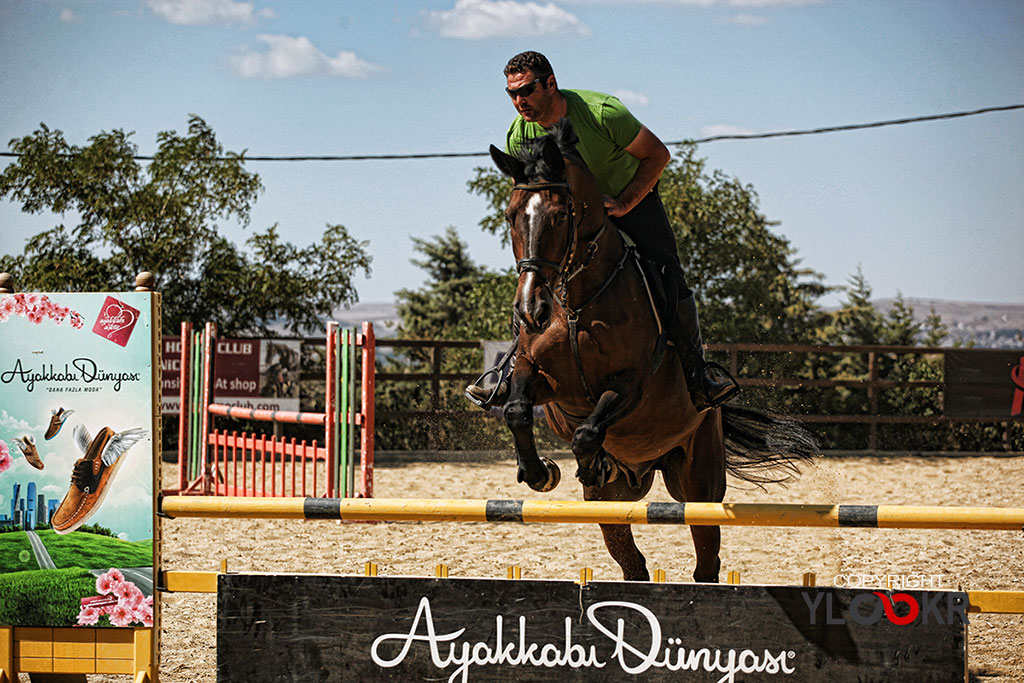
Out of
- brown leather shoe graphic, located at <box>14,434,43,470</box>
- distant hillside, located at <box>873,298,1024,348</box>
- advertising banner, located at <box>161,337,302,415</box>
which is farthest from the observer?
distant hillside, located at <box>873,298,1024,348</box>

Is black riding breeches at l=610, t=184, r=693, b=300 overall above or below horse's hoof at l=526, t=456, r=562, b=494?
above

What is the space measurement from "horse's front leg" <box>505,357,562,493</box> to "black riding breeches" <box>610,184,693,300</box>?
0.90 metres

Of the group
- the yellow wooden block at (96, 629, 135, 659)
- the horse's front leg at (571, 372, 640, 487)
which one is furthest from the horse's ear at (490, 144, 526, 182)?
the yellow wooden block at (96, 629, 135, 659)

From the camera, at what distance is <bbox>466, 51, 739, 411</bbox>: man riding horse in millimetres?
3932

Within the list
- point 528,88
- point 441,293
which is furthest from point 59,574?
point 441,293

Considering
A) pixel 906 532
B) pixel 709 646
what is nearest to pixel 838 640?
pixel 709 646

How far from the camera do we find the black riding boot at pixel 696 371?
4.22 m

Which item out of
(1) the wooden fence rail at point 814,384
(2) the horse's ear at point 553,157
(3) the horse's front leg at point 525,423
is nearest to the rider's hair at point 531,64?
(2) the horse's ear at point 553,157

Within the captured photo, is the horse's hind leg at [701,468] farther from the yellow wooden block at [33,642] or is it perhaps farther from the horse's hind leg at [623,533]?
the yellow wooden block at [33,642]

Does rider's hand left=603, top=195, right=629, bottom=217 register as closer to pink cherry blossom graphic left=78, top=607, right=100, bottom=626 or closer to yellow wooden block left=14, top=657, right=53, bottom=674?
pink cherry blossom graphic left=78, top=607, right=100, bottom=626

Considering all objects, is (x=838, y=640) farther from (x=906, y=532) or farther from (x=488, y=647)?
(x=906, y=532)

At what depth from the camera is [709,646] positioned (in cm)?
294

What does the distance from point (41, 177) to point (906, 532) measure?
41.7 ft

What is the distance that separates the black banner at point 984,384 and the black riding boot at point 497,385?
39.9 ft
